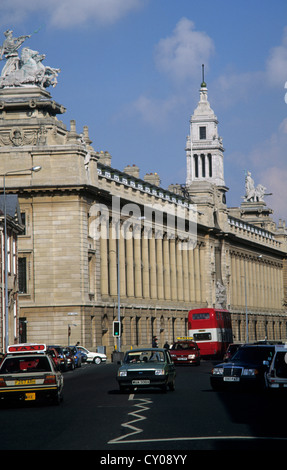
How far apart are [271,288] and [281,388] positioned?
491ft

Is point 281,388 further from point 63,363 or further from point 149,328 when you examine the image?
point 149,328

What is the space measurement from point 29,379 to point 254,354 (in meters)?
11.3

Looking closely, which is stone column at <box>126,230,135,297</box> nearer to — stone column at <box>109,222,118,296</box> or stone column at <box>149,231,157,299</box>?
stone column at <box>109,222,118,296</box>

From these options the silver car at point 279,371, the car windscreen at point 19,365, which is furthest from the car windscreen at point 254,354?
the car windscreen at point 19,365

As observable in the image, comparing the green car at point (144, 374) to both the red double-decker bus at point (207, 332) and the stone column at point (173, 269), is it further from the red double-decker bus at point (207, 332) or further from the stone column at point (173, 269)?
the stone column at point (173, 269)

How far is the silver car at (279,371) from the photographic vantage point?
35875mm

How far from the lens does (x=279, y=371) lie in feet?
119

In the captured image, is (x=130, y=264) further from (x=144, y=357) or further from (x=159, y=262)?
(x=144, y=357)

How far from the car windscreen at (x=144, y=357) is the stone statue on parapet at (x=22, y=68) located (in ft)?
203

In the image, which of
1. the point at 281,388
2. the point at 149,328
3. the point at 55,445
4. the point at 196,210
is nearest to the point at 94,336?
the point at 149,328

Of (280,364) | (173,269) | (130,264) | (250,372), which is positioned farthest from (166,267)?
(280,364)

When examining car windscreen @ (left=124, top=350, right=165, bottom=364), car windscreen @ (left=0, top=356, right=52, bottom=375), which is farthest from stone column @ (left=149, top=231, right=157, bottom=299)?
car windscreen @ (left=0, top=356, right=52, bottom=375)
